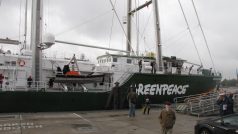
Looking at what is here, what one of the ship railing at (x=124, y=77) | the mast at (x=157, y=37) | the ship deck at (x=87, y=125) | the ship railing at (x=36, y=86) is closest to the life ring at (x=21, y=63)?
the ship railing at (x=36, y=86)

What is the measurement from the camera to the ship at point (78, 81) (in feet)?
56.9

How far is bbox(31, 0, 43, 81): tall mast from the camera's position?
58.4 feet

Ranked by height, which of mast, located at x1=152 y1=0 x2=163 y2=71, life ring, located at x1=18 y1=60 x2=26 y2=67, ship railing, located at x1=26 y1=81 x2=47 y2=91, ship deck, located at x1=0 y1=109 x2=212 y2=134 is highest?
mast, located at x1=152 y1=0 x2=163 y2=71

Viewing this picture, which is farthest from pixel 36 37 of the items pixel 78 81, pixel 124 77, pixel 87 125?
pixel 87 125

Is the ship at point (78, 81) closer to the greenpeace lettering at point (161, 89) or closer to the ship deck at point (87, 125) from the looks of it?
the greenpeace lettering at point (161, 89)

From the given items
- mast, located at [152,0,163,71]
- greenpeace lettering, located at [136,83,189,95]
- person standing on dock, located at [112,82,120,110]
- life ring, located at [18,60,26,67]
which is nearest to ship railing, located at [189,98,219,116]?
greenpeace lettering, located at [136,83,189,95]

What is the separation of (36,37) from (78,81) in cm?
363

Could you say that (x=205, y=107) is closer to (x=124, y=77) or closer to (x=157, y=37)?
(x=124, y=77)

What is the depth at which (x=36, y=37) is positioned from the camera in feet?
59.7

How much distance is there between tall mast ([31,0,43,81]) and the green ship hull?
4.58ft

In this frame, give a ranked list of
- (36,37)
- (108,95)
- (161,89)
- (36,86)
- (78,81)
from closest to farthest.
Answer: (36,86) < (36,37) < (78,81) < (108,95) < (161,89)

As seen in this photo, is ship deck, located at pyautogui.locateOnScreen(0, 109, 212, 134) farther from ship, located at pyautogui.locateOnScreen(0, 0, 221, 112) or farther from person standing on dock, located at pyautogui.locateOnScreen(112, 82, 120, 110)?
person standing on dock, located at pyautogui.locateOnScreen(112, 82, 120, 110)

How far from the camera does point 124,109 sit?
19750mm

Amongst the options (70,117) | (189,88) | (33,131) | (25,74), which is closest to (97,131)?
(33,131)
